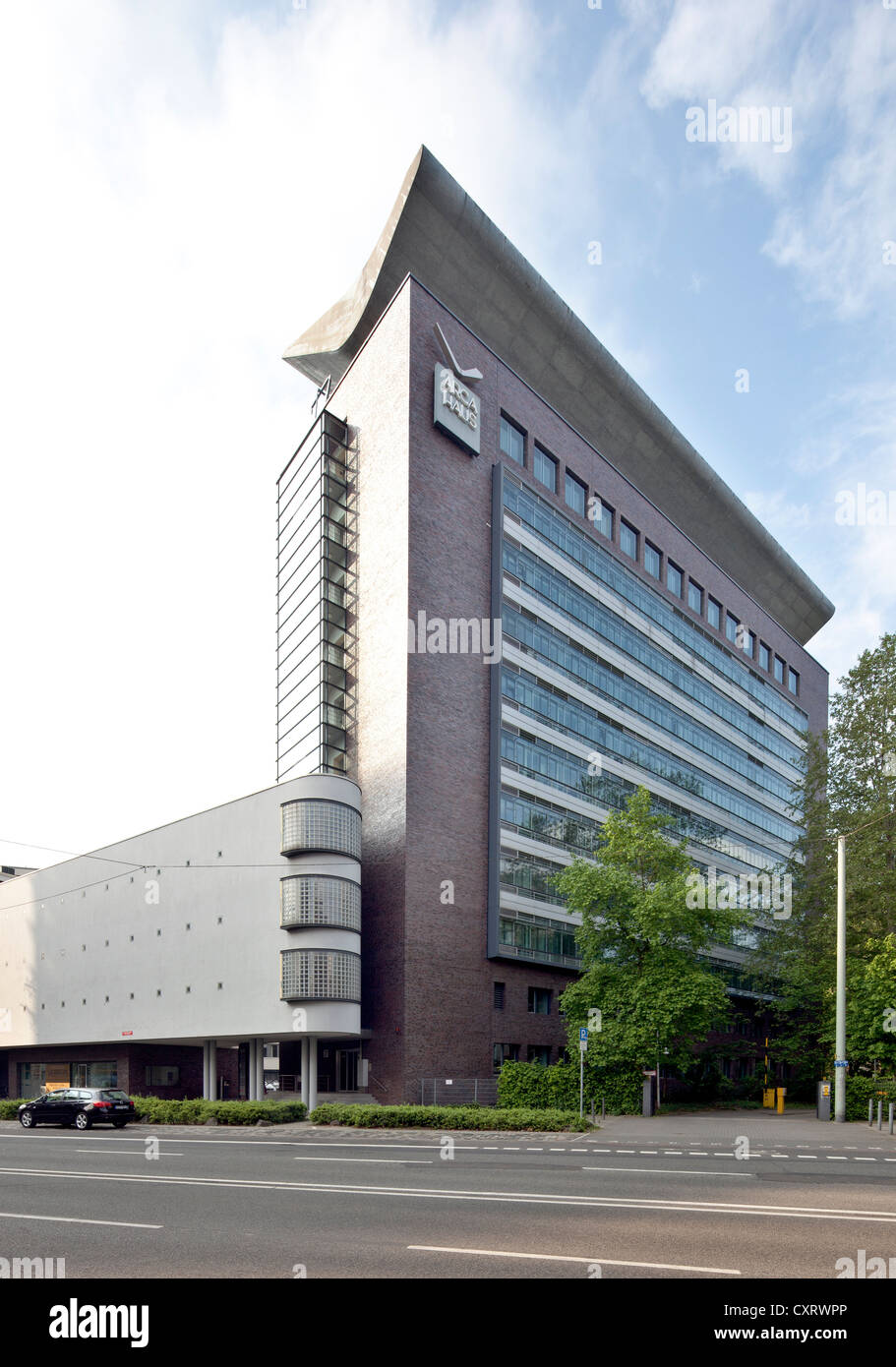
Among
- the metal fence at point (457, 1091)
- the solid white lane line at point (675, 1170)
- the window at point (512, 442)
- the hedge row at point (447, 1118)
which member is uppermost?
the window at point (512, 442)

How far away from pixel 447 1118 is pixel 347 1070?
54.4 feet

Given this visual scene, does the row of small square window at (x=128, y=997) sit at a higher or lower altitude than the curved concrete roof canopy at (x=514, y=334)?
lower

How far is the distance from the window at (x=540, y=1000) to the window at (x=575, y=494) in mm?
26661

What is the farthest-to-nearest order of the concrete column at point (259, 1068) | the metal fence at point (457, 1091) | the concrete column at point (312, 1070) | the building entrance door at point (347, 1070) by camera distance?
the building entrance door at point (347, 1070) < the concrete column at point (259, 1068) < the metal fence at point (457, 1091) < the concrete column at point (312, 1070)

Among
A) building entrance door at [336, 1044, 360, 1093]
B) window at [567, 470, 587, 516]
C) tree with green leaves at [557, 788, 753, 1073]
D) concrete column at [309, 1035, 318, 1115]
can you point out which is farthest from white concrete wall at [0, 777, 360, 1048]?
window at [567, 470, 587, 516]

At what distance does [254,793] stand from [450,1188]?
31477 mm

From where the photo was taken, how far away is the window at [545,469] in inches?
2320

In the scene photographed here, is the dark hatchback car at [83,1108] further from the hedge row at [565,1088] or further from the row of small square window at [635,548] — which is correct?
the row of small square window at [635,548]

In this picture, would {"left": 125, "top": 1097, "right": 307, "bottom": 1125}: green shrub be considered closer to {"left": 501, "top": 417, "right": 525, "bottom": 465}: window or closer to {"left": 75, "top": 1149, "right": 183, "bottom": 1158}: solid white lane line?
{"left": 75, "top": 1149, "right": 183, "bottom": 1158}: solid white lane line

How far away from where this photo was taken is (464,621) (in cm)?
5084

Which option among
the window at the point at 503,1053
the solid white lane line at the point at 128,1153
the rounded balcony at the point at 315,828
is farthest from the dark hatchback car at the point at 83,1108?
the window at the point at 503,1053

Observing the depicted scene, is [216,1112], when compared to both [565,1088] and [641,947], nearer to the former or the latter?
[565,1088]

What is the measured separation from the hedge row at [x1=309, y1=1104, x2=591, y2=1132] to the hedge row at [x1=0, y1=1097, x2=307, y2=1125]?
2.33m

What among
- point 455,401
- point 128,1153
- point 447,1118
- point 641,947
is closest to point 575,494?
point 455,401
